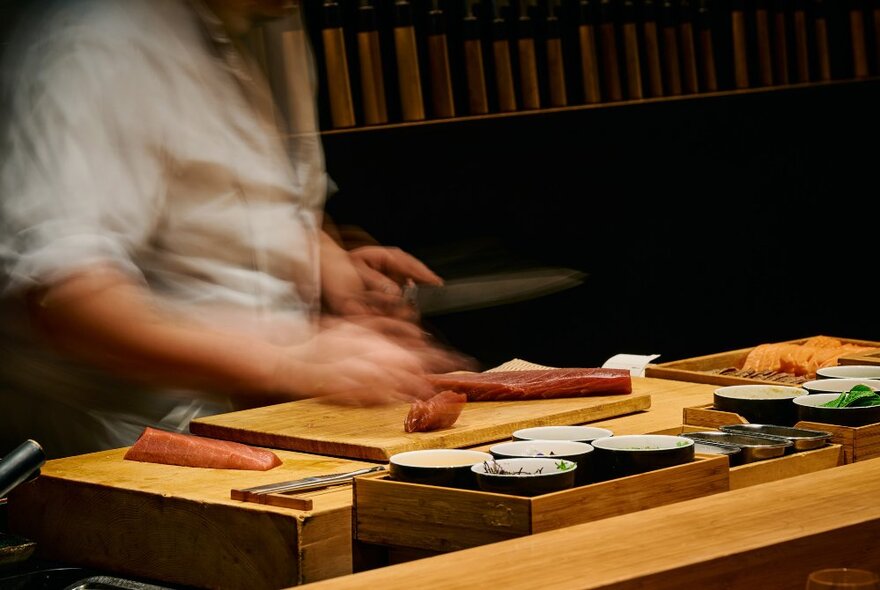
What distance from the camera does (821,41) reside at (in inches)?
200

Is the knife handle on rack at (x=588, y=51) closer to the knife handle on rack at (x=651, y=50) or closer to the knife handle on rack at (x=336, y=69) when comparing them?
the knife handle on rack at (x=651, y=50)

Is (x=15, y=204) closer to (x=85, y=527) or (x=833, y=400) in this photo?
(x=85, y=527)

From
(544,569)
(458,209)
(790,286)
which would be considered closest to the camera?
(544,569)

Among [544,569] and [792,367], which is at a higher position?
[544,569]

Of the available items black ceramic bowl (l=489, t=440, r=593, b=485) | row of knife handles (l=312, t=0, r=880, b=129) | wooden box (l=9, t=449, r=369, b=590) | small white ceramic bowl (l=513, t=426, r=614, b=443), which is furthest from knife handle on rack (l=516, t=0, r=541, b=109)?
black ceramic bowl (l=489, t=440, r=593, b=485)

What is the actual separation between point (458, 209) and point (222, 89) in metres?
1.80

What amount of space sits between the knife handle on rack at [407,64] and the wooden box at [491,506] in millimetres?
2387

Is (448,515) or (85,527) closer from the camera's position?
(448,515)

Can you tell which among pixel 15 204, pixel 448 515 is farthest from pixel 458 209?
pixel 448 515

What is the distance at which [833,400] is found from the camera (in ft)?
7.39

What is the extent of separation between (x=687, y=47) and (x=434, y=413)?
9.23ft

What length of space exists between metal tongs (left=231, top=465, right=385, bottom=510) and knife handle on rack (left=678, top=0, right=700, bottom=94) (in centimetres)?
302

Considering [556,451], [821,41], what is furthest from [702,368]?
[821,41]

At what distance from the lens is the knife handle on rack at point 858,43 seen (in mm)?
5195
